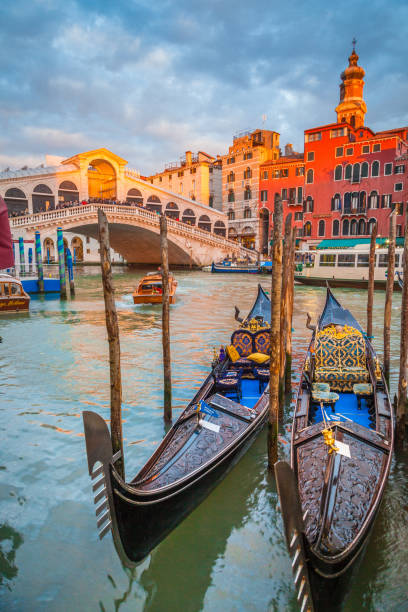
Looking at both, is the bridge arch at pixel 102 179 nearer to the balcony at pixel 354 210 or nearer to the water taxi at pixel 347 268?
the balcony at pixel 354 210

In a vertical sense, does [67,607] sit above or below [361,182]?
below

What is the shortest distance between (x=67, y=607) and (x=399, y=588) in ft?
6.26

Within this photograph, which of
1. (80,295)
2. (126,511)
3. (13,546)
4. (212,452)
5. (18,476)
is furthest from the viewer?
(80,295)

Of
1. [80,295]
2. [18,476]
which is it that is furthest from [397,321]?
[80,295]

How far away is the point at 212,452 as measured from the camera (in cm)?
319

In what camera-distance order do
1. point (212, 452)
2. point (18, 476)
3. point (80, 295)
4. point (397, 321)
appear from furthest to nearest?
point (80, 295) → point (397, 321) → point (18, 476) → point (212, 452)

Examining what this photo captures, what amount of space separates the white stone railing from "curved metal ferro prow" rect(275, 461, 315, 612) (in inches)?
772

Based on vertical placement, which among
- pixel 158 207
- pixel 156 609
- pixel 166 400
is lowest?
pixel 156 609

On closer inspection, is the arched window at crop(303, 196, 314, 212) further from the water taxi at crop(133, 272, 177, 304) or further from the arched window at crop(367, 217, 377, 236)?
the water taxi at crop(133, 272, 177, 304)

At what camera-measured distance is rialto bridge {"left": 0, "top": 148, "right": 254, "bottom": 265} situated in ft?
70.2

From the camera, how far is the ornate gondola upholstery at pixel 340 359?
444 centimetres

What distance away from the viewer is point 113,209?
2217 cm

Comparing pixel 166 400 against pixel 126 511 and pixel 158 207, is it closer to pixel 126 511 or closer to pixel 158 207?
pixel 126 511

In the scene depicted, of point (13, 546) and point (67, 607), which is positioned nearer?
point (67, 607)
